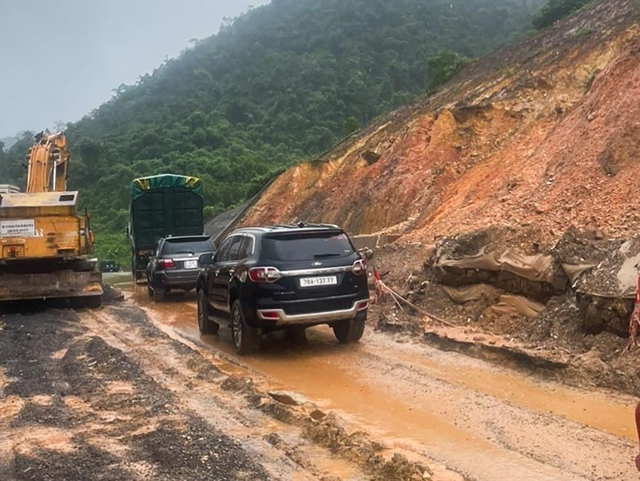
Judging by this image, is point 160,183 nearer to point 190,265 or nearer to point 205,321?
point 190,265

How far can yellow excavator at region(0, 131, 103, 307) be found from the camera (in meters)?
14.4

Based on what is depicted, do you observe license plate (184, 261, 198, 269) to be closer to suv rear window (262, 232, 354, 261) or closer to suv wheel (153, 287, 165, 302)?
suv wheel (153, 287, 165, 302)

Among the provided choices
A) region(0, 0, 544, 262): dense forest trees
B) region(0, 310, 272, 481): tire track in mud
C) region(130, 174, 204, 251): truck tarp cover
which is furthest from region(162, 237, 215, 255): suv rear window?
region(0, 0, 544, 262): dense forest trees

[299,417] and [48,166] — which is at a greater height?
[48,166]

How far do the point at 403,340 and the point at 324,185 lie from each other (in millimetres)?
18551

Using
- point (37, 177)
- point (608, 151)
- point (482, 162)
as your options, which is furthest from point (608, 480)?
point (482, 162)

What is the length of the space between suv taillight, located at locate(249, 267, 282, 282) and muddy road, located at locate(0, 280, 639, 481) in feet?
3.66

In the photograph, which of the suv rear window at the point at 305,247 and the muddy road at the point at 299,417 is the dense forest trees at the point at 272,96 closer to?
the suv rear window at the point at 305,247

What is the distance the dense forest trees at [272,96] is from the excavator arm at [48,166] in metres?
29.9

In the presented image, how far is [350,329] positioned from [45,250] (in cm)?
760

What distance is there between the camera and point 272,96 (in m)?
82.3

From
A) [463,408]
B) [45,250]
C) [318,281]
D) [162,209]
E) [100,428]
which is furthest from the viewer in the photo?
[162,209]

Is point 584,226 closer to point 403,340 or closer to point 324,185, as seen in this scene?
point 403,340

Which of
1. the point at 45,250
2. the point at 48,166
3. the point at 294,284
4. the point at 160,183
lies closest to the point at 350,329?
the point at 294,284
